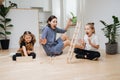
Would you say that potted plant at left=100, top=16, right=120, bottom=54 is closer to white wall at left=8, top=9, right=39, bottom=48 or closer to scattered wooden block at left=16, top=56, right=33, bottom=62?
scattered wooden block at left=16, top=56, right=33, bottom=62

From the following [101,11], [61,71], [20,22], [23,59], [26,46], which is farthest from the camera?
[20,22]

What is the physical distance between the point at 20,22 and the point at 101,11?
1.60 metres

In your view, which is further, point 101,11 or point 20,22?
point 20,22

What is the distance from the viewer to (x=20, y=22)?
401cm

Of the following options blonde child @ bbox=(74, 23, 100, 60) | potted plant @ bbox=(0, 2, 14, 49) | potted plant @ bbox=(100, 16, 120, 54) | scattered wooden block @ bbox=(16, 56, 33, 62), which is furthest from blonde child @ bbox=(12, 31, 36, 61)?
potted plant @ bbox=(0, 2, 14, 49)

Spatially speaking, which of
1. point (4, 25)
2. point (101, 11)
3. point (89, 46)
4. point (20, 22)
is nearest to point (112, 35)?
point (89, 46)

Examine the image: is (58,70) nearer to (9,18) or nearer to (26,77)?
(26,77)

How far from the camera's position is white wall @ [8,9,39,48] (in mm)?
3959

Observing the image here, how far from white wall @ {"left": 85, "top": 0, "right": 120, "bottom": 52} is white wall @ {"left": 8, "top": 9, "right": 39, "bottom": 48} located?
110cm

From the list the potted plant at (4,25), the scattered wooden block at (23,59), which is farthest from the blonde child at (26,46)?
the potted plant at (4,25)

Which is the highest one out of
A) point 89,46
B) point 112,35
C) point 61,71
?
point 112,35

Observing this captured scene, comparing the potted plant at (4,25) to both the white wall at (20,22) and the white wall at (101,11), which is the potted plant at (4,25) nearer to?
the white wall at (20,22)

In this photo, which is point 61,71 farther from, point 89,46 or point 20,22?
point 20,22

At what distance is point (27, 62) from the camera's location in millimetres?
2424
